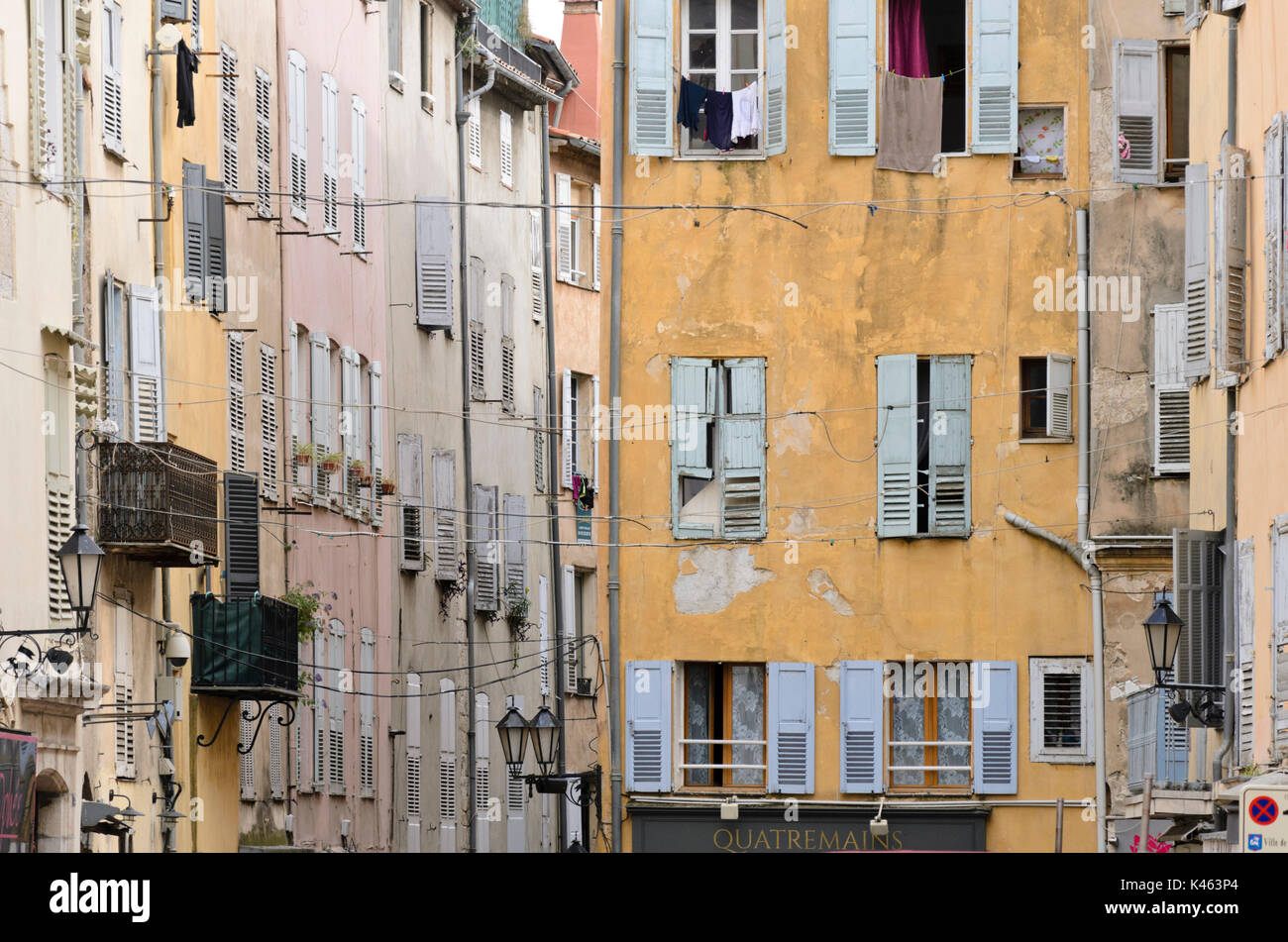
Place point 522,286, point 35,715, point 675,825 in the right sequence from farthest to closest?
point 522,286 < point 675,825 < point 35,715

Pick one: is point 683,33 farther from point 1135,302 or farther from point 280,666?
point 280,666

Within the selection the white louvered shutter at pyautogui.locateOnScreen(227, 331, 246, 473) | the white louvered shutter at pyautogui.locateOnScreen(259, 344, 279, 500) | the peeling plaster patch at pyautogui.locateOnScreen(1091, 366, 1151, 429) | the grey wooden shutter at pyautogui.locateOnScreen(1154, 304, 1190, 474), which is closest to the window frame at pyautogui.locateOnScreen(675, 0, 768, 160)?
the peeling plaster patch at pyautogui.locateOnScreen(1091, 366, 1151, 429)

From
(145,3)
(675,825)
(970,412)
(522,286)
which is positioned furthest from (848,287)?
(522,286)

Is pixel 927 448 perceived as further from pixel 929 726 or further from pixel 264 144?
pixel 264 144

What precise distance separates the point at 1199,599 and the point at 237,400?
11.7 meters

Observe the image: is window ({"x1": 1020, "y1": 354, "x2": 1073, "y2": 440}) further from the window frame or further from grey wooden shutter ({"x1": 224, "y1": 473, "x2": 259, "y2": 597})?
grey wooden shutter ({"x1": 224, "y1": 473, "x2": 259, "y2": 597})

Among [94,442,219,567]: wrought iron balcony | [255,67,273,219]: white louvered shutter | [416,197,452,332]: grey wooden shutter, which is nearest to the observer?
[94,442,219,567]: wrought iron balcony

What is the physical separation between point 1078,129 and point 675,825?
966 cm

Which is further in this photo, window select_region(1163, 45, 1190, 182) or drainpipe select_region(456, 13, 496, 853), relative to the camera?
drainpipe select_region(456, 13, 496, 853)

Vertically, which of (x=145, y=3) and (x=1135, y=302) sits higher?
(x=145, y=3)

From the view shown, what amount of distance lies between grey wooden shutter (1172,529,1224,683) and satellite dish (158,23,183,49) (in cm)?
1172

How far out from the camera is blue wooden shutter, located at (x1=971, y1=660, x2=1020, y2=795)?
29.4 metres
